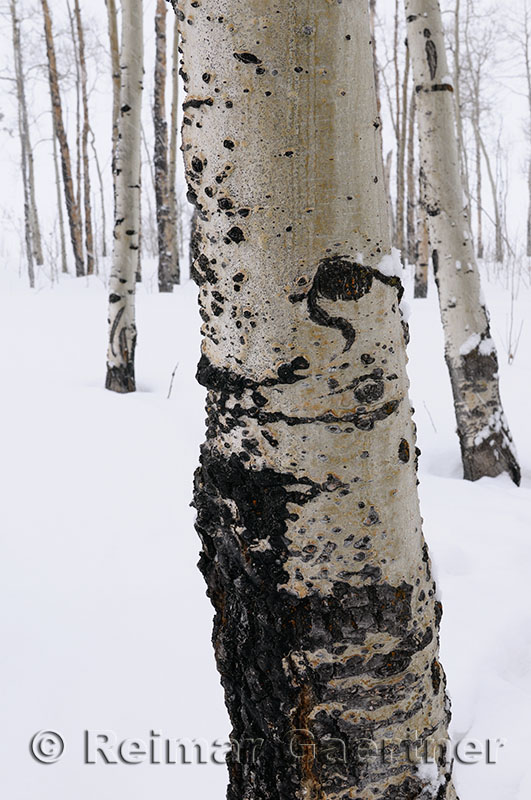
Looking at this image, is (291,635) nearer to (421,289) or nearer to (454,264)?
(454,264)

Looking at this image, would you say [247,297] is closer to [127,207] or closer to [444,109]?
[444,109]

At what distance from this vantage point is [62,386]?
12.4ft

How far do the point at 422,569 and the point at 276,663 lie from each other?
0.68 ft

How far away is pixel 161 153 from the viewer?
27.7ft

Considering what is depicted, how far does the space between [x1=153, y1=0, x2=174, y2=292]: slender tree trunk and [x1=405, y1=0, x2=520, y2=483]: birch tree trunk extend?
635cm

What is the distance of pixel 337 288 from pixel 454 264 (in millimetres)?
2158

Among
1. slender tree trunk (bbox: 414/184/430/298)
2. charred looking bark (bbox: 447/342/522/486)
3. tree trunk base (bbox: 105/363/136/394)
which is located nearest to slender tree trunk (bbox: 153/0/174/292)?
slender tree trunk (bbox: 414/184/430/298)

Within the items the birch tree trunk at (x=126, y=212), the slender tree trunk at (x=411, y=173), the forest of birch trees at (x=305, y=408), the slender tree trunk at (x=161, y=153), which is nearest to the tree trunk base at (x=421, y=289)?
the slender tree trunk at (x=411, y=173)

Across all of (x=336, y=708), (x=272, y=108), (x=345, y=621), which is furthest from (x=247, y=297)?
(x=336, y=708)

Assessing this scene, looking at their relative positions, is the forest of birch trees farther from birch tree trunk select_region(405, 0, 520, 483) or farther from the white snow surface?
birch tree trunk select_region(405, 0, 520, 483)

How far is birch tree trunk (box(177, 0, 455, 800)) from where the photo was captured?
57 cm

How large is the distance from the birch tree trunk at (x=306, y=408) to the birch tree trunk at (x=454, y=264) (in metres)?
2.02

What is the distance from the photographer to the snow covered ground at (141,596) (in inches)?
47.3

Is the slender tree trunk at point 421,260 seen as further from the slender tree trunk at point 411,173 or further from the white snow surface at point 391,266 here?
the white snow surface at point 391,266
